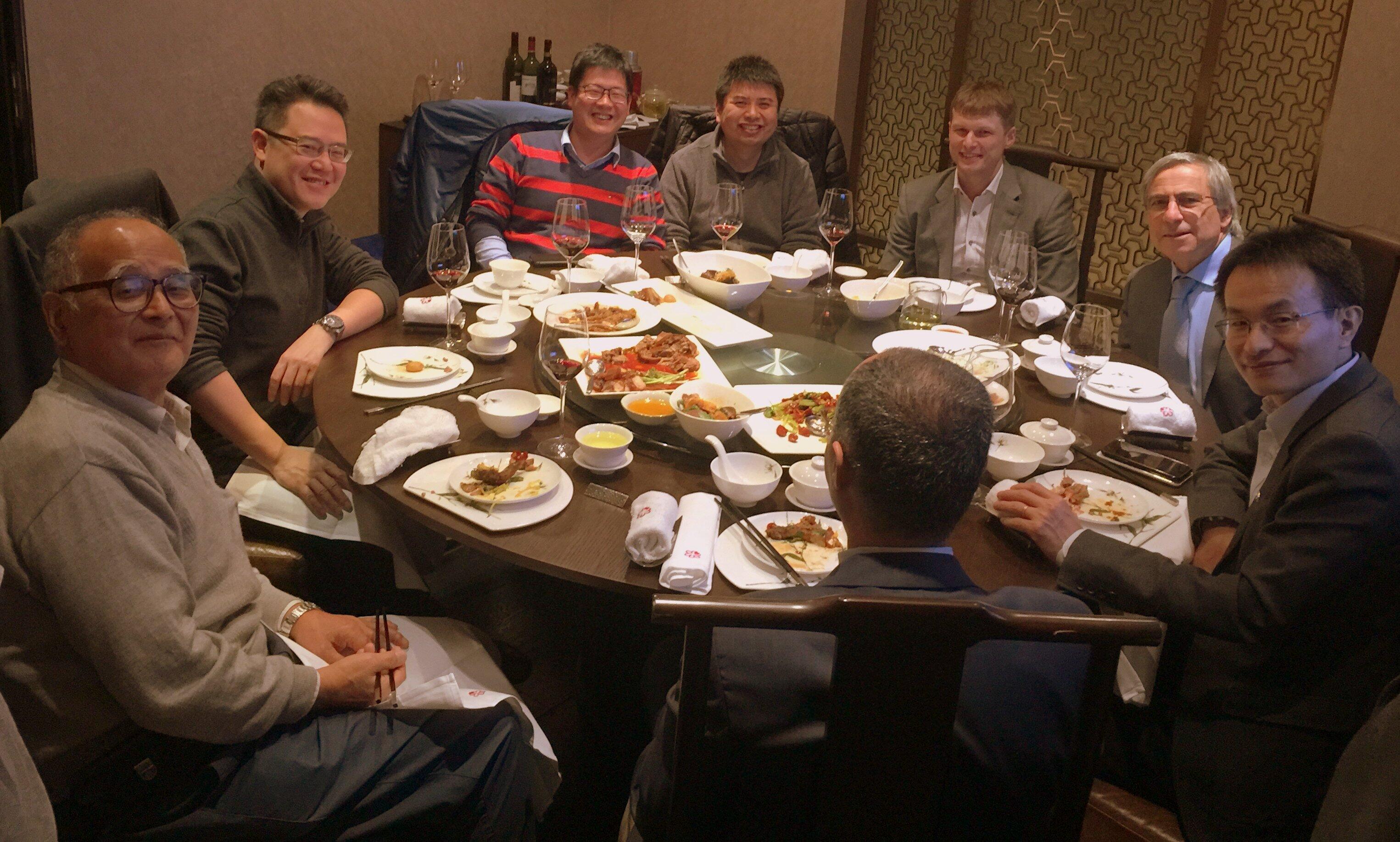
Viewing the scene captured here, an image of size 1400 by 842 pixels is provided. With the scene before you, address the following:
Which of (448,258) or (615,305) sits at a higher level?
(448,258)

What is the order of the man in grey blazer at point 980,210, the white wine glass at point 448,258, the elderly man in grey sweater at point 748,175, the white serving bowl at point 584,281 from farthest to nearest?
the elderly man in grey sweater at point 748,175 < the man in grey blazer at point 980,210 < the white serving bowl at point 584,281 < the white wine glass at point 448,258

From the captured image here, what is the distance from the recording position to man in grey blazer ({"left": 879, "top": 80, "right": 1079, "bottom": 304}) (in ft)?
11.4

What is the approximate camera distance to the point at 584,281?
2869 millimetres

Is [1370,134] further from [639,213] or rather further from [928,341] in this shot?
[639,213]

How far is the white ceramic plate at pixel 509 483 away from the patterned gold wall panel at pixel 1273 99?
4.32m

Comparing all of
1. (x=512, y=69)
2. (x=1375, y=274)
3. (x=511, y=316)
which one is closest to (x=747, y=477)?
(x=511, y=316)

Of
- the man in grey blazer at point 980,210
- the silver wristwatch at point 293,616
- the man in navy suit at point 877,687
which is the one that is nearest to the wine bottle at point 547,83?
the man in grey blazer at point 980,210

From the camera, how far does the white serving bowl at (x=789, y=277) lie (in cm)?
300

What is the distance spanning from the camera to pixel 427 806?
153 cm

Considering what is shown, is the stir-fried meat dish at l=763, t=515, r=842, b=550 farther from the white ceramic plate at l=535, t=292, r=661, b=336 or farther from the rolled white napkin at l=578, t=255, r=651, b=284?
the rolled white napkin at l=578, t=255, r=651, b=284

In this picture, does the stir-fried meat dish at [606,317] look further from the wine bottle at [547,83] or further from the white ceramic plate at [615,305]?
the wine bottle at [547,83]

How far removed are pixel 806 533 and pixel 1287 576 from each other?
722mm

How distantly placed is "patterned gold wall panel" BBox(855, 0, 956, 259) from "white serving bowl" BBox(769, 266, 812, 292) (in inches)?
120

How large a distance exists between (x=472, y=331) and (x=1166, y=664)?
1599mm
